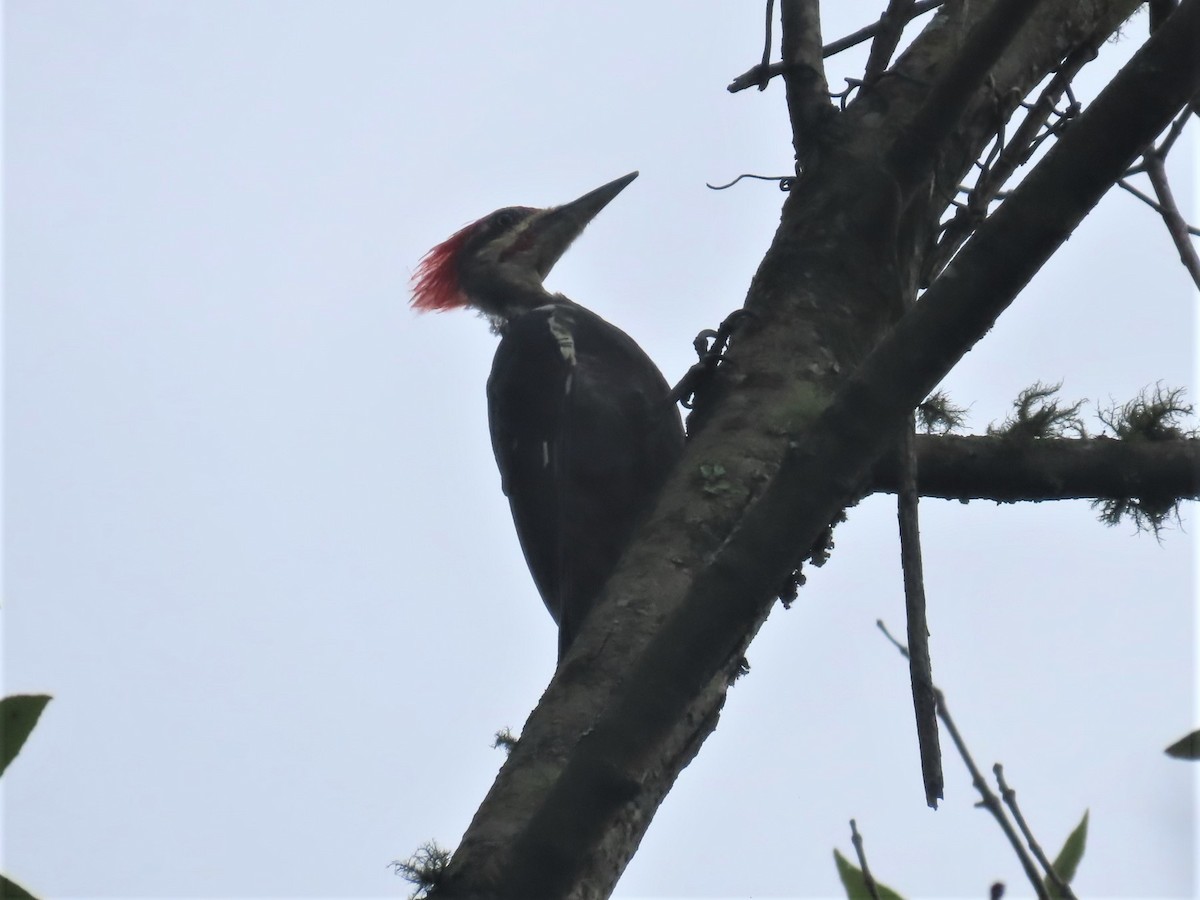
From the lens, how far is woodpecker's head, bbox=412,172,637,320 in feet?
17.8

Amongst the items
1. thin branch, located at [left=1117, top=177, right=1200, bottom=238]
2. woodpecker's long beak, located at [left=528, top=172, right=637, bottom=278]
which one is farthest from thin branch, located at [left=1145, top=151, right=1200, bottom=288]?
woodpecker's long beak, located at [left=528, top=172, right=637, bottom=278]

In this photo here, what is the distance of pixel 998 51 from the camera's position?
2.37 metres

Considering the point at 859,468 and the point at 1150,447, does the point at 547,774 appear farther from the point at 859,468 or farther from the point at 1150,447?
the point at 1150,447

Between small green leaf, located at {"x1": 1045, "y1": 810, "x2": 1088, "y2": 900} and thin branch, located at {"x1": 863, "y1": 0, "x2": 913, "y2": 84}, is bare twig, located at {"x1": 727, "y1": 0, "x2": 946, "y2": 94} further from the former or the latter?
small green leaf, located at {"x1": 1045, "y1": 810, "x2": 1088, "y2": 900}

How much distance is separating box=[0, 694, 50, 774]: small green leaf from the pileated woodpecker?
1525mm

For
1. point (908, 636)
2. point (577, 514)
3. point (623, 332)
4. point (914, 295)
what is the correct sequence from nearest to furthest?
point (908, 636) < point (914, 295) < point (577, 514) < point (623, 332)

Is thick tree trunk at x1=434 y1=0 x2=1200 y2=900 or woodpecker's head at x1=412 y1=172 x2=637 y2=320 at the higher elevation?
woodpecker's head at x1=412 y1=172 x2=637 y2=320

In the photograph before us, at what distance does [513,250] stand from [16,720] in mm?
3836

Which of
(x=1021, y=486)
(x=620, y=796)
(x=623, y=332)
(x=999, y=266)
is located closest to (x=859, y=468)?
(x=999, y=266)

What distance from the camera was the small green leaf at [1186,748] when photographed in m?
1.62

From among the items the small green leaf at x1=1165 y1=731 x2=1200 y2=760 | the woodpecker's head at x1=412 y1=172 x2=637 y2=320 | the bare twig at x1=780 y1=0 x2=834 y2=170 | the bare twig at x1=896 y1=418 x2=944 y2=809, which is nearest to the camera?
the small green leaf at x1=1165 y1=731 x2=1200 y2=760

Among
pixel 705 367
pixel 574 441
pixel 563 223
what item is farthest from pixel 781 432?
pixel 563 223

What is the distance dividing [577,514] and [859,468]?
188cm

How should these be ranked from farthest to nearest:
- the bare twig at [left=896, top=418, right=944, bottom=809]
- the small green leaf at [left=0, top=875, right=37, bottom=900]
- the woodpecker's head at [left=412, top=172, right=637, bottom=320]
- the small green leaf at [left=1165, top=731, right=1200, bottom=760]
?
the woodpecker's head at [left=412, top=172, right=637, bottom=320] < the bare twig at [left=896, top=418, right=944, bottom=809] < the small green leaf at [left=0, top=875, right=37, bottom=900] < the small green leaf at [left=1165, top=731, right=1200, bottom=760]
